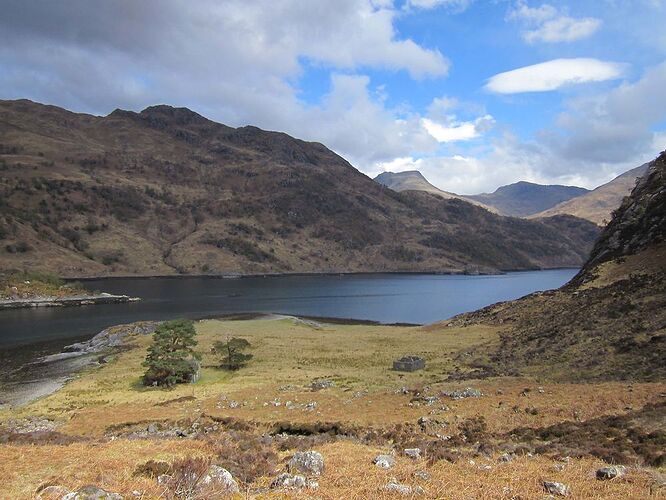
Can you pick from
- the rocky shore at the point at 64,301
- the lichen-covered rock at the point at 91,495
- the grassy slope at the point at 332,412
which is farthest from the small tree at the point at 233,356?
the rocky shore at the point at 64,301

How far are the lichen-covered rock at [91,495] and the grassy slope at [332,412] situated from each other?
67cm

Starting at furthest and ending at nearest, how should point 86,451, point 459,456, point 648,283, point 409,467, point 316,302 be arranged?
1. point 316,302
2. point 648,283
3. point 86,451
4. point 459,456
5. point 409,467

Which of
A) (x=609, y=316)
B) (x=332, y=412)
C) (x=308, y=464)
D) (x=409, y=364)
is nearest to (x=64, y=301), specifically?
(x=409, y=364)

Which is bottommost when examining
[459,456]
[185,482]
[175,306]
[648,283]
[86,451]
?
[175,306]

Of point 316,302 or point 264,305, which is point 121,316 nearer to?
point 264,305

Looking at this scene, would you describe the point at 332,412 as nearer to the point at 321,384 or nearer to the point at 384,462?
the point at 321,384

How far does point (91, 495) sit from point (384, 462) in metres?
7.82

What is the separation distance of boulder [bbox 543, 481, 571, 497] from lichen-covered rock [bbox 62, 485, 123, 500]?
31.3 ft

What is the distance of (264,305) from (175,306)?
2487 centimetres

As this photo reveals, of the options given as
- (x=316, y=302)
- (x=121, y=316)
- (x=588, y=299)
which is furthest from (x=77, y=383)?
(x=316, y=302)

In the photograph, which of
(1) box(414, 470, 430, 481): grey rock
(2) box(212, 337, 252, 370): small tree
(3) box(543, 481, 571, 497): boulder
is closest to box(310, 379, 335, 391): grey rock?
(2) box(212, 337, 252, 370): small tree

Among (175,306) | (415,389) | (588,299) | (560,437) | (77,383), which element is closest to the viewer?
(560,437)

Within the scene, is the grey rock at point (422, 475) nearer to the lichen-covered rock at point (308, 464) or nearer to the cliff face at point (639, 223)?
the lichen-covered rock at point (308, 464)

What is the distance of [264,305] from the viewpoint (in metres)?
139
